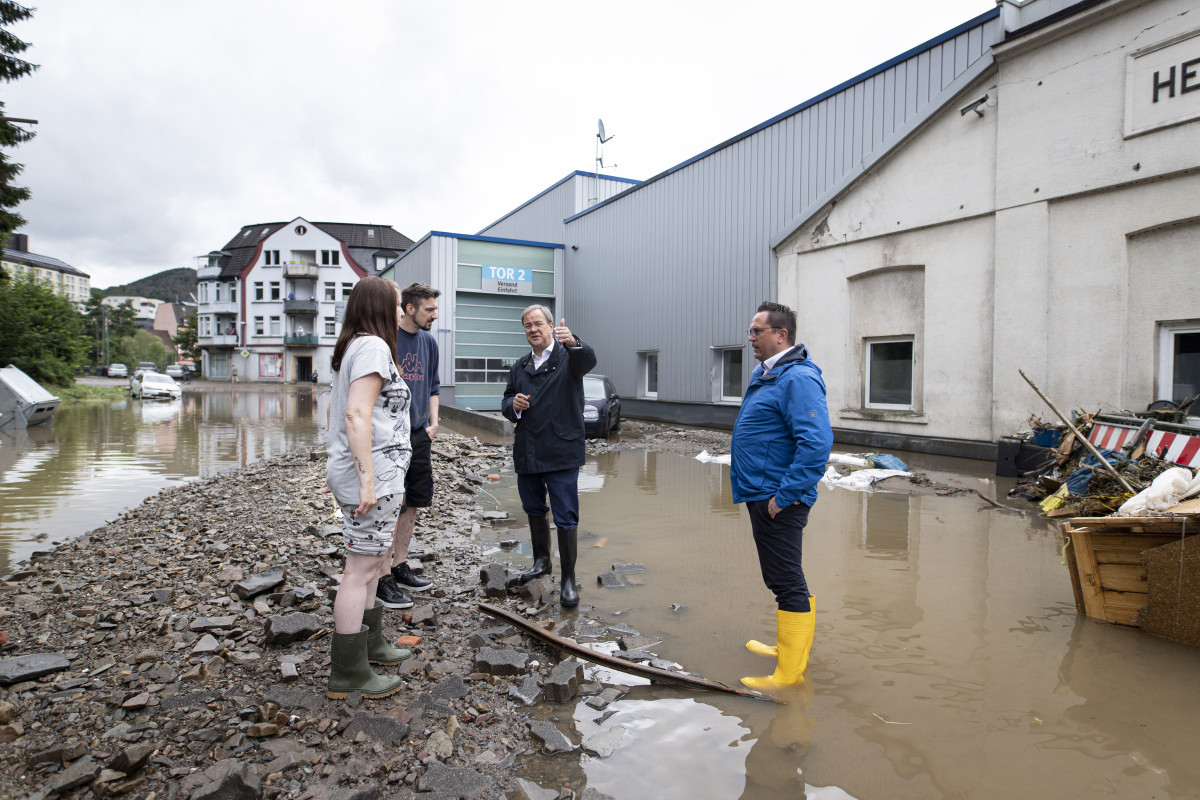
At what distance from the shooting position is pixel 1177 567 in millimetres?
3646

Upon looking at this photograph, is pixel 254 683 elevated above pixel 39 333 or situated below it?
below

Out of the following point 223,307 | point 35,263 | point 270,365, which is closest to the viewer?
point 270,365

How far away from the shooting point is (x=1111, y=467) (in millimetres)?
4691

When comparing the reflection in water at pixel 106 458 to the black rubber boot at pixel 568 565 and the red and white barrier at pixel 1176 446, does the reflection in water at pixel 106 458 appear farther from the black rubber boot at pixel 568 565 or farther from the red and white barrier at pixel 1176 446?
the red and white barrier at pixel 1176 446

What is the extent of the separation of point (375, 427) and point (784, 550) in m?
2.09

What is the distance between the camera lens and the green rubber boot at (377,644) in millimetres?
3320

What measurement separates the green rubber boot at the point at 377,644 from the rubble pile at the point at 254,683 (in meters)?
0.08

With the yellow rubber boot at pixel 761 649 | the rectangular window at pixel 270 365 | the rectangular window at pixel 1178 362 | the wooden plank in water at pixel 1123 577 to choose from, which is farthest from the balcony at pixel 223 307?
the wooden plank in water at pixel 1123 577

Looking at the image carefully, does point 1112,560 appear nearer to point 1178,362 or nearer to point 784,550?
point 784,550

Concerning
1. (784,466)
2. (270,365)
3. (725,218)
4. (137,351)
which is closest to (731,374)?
(725,218)

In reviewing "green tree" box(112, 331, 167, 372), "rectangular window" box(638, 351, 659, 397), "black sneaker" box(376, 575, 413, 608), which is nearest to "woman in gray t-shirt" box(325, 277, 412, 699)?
"black sneaker" box(376, 575, 413, 608)

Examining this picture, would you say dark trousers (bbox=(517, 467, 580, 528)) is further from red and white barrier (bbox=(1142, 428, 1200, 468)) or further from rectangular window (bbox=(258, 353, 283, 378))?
rectangular window (bbox=(258, 353, 283, 378))

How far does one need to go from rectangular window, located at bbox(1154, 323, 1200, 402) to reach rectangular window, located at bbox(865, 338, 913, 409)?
157 inches

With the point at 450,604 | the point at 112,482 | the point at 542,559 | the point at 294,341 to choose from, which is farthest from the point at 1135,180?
the point at 294,341
